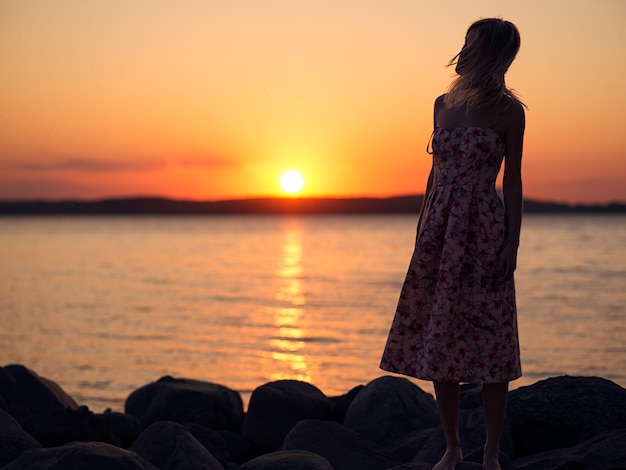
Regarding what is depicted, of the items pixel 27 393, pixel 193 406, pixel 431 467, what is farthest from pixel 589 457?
pixel 27 393

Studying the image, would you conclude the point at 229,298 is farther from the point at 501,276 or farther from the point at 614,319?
the point at 501,276

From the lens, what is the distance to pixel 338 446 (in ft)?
23.2

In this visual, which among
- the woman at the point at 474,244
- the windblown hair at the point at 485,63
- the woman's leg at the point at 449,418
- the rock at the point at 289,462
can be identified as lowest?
the rock at the point at 289,462

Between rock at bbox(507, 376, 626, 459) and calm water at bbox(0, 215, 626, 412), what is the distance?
7.49m

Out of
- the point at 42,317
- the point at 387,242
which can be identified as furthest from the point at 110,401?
the point at 387,242

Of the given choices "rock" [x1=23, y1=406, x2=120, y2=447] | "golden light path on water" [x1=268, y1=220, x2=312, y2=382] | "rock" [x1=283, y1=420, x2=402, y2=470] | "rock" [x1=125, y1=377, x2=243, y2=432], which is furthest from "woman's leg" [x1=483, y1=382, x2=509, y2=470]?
"golden light path on water" [x1=268, y1=220, x2=312, y2=382]

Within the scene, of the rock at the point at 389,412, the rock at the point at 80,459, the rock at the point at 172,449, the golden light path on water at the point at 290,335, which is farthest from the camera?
the golden light path on water at the point at 290,335

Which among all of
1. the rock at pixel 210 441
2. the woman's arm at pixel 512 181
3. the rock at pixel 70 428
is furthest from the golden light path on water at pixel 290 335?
the woman's arm at pixel 512 181

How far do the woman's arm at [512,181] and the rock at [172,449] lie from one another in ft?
8.55

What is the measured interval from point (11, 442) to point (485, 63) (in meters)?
4.38

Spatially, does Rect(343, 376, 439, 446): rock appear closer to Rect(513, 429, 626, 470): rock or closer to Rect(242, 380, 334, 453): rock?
Rect(242, 380, 334, 453): rock

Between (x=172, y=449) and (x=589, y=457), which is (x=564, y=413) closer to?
(x=589, y=457)

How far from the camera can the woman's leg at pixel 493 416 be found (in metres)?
5.61

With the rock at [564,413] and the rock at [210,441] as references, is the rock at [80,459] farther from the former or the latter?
the rock at [564,413]
